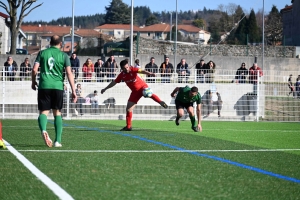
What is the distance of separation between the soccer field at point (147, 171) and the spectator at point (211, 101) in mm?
15557

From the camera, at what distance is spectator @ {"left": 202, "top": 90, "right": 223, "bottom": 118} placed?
28797 mm

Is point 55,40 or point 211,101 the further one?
point 211,101

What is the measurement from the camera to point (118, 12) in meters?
194

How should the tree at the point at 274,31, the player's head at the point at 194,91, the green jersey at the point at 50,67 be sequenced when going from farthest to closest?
the tree at the point at 274,31 < the player's head at the point at 194,91 < the green jersey at the point at 50,67

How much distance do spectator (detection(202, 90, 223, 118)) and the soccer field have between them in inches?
612

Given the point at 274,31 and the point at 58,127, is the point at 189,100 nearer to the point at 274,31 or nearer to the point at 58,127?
the point at 58,127

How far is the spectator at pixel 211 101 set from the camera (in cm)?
2880

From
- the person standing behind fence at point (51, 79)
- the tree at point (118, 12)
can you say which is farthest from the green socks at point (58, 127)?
the tree at point (118, 12)

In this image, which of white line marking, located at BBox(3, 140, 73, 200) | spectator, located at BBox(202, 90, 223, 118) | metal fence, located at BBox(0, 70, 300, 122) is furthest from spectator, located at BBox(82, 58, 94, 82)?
white line marking, located at BBox(3, 140, 73, 200)

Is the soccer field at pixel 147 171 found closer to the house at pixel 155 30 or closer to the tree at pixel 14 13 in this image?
the tree at pixel 14 13

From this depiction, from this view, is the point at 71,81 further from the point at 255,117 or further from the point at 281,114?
the point at 281,114

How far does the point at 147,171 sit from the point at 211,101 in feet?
67.2

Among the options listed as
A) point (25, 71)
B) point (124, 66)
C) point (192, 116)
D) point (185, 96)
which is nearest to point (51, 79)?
point (124, 66)

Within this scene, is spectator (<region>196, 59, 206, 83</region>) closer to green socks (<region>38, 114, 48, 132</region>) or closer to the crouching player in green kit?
the crouching player in green kit
